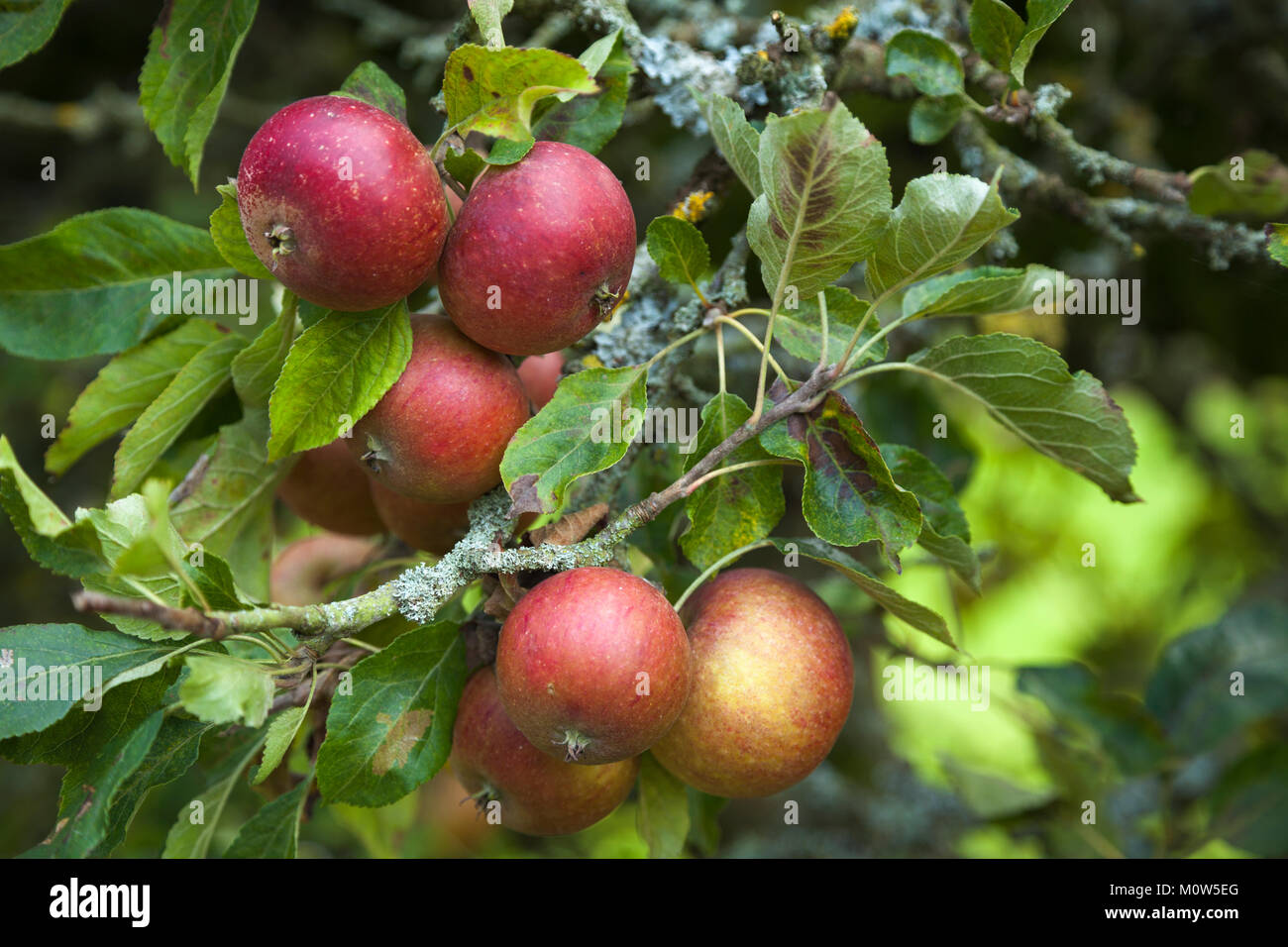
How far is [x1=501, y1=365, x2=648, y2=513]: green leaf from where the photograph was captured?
1.30m

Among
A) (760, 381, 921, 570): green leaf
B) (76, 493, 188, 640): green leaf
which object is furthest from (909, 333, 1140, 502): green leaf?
(76, 493, 188, 640): green leaf

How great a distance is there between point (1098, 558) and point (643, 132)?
296cm

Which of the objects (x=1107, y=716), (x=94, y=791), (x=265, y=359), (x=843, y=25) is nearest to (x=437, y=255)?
(x=265, y=359)

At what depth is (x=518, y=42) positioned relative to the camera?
269 centimetres

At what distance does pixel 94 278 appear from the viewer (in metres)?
1.65

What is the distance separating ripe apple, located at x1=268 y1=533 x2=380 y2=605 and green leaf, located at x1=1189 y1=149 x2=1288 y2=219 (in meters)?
1.72

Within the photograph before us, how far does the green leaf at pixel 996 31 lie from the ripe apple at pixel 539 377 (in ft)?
2.73

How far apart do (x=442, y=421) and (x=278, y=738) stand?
0.45m

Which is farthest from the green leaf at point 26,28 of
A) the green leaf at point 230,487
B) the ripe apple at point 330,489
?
the ripe apple at point 330,489

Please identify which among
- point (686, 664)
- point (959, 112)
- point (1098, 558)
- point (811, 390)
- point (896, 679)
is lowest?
point (1098, 558)

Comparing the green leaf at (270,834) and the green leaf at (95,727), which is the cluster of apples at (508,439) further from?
the green leaf at (95,727)

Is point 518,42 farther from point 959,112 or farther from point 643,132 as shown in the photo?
point 959,112
